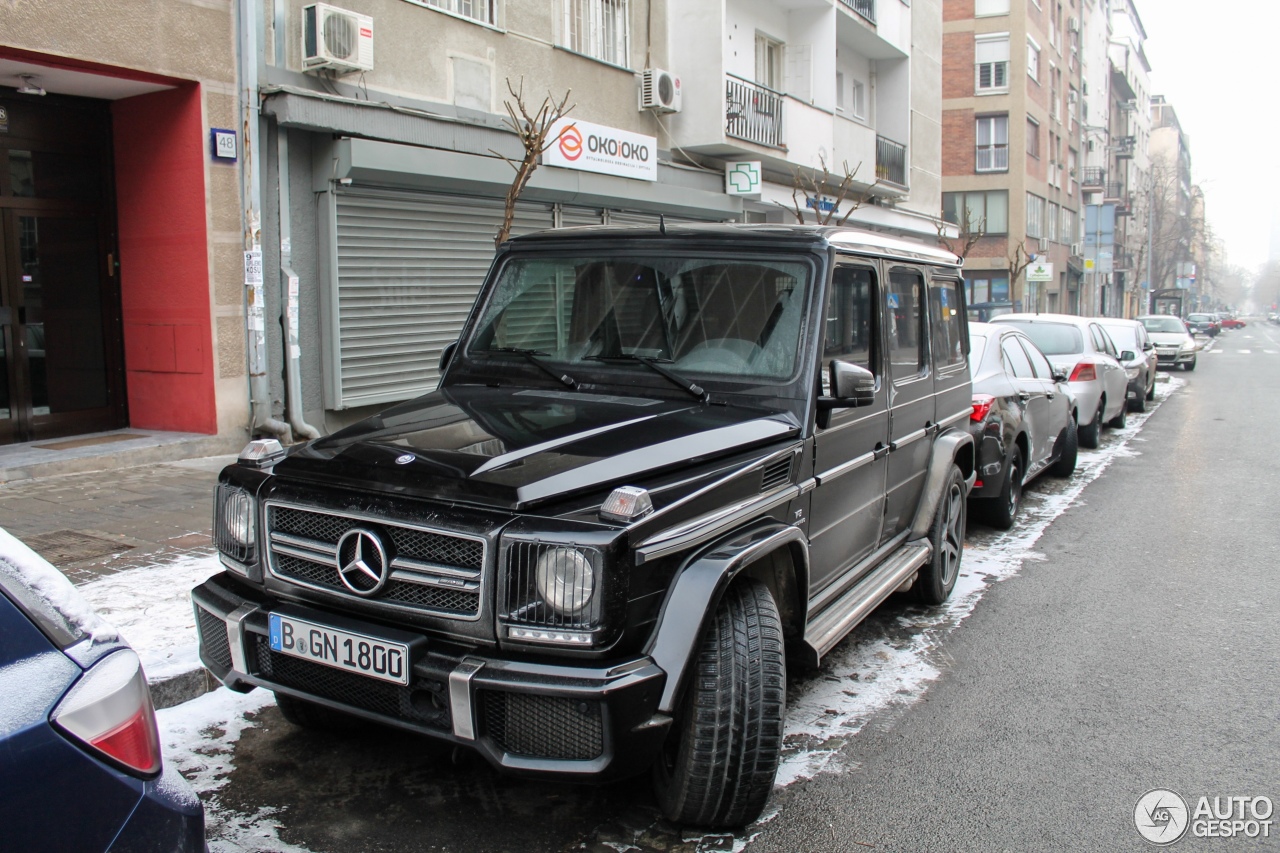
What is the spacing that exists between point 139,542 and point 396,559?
13.7 ft

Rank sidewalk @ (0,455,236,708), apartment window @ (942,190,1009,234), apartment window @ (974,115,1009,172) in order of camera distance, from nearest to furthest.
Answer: sidewalk @ (0,455,236,708) < apartment window @ (974,115,1009,172) < apartment window @ (942,190,1009,234)

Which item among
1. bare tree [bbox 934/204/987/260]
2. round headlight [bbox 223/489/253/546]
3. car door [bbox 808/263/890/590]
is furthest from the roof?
bare tree [bbox 934/204/987/260]

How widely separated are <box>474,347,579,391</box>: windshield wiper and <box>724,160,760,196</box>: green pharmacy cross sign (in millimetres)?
13918

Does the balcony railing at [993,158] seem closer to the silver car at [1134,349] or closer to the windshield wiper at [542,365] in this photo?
the silver car at [1134,349]

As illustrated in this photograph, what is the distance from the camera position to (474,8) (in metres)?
12.5

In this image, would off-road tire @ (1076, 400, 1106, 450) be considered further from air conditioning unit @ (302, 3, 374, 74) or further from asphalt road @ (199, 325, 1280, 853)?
air conditioning unit @ (302, 3, 374, 74)

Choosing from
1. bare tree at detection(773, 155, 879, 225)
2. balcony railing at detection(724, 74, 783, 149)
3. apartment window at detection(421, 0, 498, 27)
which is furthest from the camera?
bare tree at detection(773, 155, 879, 225)

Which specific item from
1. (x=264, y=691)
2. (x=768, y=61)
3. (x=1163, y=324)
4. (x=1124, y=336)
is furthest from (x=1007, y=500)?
(x=1163, y=324)

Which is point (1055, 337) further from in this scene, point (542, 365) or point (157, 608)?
point (157, 608)

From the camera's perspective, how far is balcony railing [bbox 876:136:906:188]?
24.1 m

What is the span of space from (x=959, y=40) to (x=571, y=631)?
149 ft

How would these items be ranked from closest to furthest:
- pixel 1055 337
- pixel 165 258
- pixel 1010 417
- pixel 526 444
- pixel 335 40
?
pixel 526 444 → pixel 1010 417 → pixel 165 258 → pixel 335 40 → pixel 1055 337

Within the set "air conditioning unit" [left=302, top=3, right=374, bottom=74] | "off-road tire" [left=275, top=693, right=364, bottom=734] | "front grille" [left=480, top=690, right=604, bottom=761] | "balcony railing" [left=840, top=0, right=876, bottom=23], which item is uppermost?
"balcony railing" [left=840, top=0, right=876, bottom=23]

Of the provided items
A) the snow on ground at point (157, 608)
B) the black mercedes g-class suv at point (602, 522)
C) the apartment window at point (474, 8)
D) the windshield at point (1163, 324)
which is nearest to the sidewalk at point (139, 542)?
the snow on ground at point (157, 608)
